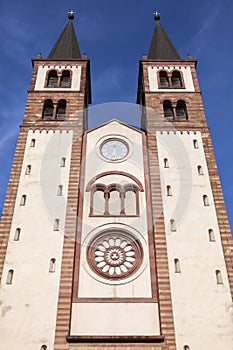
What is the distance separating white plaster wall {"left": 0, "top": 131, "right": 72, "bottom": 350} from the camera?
16.0 metres

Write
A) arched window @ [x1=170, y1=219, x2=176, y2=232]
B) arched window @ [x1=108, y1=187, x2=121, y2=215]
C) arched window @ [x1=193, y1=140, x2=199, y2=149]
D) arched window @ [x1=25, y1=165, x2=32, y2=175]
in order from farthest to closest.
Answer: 1. arched window @ [x1=193, y1=140, x2=199, y2=149]
2. arched window @ [x1=25, y1=165, x2=32, y2=175]
3. arched window @ [x1=108, y1=187, x2=121, y2=215]
4. arched window @ [x1=170, y1=219, x2=176, y2=232]

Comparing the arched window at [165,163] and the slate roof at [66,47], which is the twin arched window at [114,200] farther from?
the slate roof at [66,47]

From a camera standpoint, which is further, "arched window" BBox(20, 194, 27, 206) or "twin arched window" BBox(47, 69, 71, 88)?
"twin arched window" BBox(47, 69, 71, 88)

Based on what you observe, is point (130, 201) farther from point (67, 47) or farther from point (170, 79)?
point (67, 47)

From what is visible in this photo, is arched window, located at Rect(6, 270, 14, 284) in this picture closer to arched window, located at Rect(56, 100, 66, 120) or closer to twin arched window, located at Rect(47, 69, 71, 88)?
arched window, located at Rect(56, 100, 66, 120)

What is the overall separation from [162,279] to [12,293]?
6.53 metres

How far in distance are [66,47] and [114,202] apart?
54.4 feet

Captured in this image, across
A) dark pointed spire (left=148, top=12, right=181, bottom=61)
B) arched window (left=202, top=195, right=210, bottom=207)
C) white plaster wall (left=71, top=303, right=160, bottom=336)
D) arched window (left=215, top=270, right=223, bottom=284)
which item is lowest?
white plaster wall (left=71, top=303, right=160, bottom=336)

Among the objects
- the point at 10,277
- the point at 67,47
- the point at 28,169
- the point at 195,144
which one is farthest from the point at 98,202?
the point at 67,47

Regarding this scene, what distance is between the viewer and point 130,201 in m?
20.8

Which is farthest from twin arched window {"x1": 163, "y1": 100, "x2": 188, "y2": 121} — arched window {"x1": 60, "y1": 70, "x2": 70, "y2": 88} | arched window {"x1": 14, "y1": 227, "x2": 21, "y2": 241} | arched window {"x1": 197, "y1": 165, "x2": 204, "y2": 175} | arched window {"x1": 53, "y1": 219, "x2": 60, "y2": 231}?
arched window {"x1": 14, "y1": 227, "x2": 21, "y2": 241}

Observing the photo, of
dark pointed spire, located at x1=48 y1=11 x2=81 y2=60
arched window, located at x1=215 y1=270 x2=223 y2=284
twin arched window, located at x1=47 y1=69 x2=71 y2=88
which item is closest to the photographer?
arched window, located at x1=215 y1=270 x2=223 y2=284

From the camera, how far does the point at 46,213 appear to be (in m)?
19.8

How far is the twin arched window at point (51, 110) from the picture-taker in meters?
25.9
